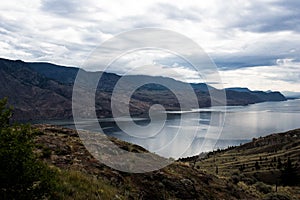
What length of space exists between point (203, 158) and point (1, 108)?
104 metres

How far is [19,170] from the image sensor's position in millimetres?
7281

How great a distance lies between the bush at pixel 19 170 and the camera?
23.4ft

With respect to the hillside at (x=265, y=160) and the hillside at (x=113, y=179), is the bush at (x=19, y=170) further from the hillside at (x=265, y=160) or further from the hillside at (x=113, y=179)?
the hillside at (x=265, y=160)

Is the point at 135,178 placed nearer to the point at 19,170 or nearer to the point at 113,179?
the point at 113,179

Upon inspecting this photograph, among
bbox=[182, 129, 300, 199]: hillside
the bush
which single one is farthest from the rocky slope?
bbox=[182, 129, 300, 199]: hillside

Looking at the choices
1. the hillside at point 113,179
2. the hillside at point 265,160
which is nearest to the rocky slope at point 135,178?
the hillside at point 113,179

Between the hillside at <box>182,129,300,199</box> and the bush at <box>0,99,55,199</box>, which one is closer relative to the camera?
the bush at <box>0,99,55,199</box>

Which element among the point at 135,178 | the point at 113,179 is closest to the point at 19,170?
the point at 113,179

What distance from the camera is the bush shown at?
7.14 meters

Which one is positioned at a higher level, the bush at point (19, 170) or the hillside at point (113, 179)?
the bush at point (19, 170)

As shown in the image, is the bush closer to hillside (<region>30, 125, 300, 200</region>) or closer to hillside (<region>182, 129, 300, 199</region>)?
hillside (<region>30, 125, 300, 200</region>)

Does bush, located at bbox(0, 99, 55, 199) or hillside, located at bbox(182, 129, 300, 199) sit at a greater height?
bush, located at bbox(0, 99, 55, 199)

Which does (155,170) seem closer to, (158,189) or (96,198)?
(158,189)

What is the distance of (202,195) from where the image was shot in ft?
52.9
